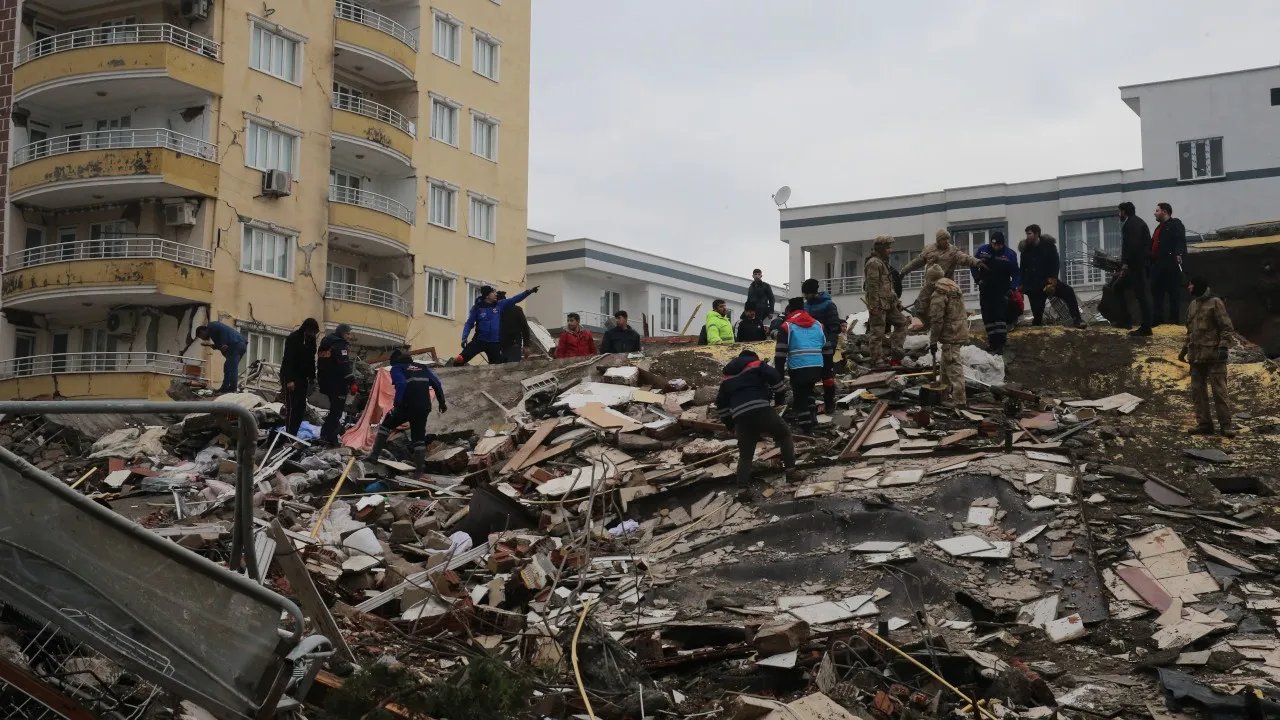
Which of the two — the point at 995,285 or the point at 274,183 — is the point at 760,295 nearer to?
the point at 995,285

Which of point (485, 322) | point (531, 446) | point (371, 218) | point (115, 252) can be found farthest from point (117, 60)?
point (531, 446)

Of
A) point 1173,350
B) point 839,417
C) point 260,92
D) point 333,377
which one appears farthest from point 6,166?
point 1173,350

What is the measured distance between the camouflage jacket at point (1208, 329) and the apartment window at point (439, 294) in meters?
25.9

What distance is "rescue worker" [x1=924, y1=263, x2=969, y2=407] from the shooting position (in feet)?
53.2

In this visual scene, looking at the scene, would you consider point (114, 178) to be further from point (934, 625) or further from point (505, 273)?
point (934, 625)

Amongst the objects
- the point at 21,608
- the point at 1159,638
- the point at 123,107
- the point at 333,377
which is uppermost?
the point at 123,107

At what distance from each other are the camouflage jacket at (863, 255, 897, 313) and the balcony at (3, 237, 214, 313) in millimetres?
18438

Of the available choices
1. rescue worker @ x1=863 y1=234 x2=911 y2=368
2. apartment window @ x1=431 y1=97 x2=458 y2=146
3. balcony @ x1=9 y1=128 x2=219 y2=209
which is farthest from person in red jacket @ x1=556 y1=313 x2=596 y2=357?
apartment window @ x1=431 y1=97 x2=458 y2=146

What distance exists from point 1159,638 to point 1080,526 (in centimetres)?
216

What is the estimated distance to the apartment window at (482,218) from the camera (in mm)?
39969

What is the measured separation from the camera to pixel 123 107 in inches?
1282

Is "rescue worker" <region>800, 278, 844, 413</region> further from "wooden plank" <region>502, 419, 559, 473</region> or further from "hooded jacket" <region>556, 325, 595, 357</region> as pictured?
"hooded jacket" <region>556, 325, 595, 357</region>

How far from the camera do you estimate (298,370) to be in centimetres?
1738

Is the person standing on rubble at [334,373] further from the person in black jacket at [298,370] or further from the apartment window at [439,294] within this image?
the apartment window at [439,294]
